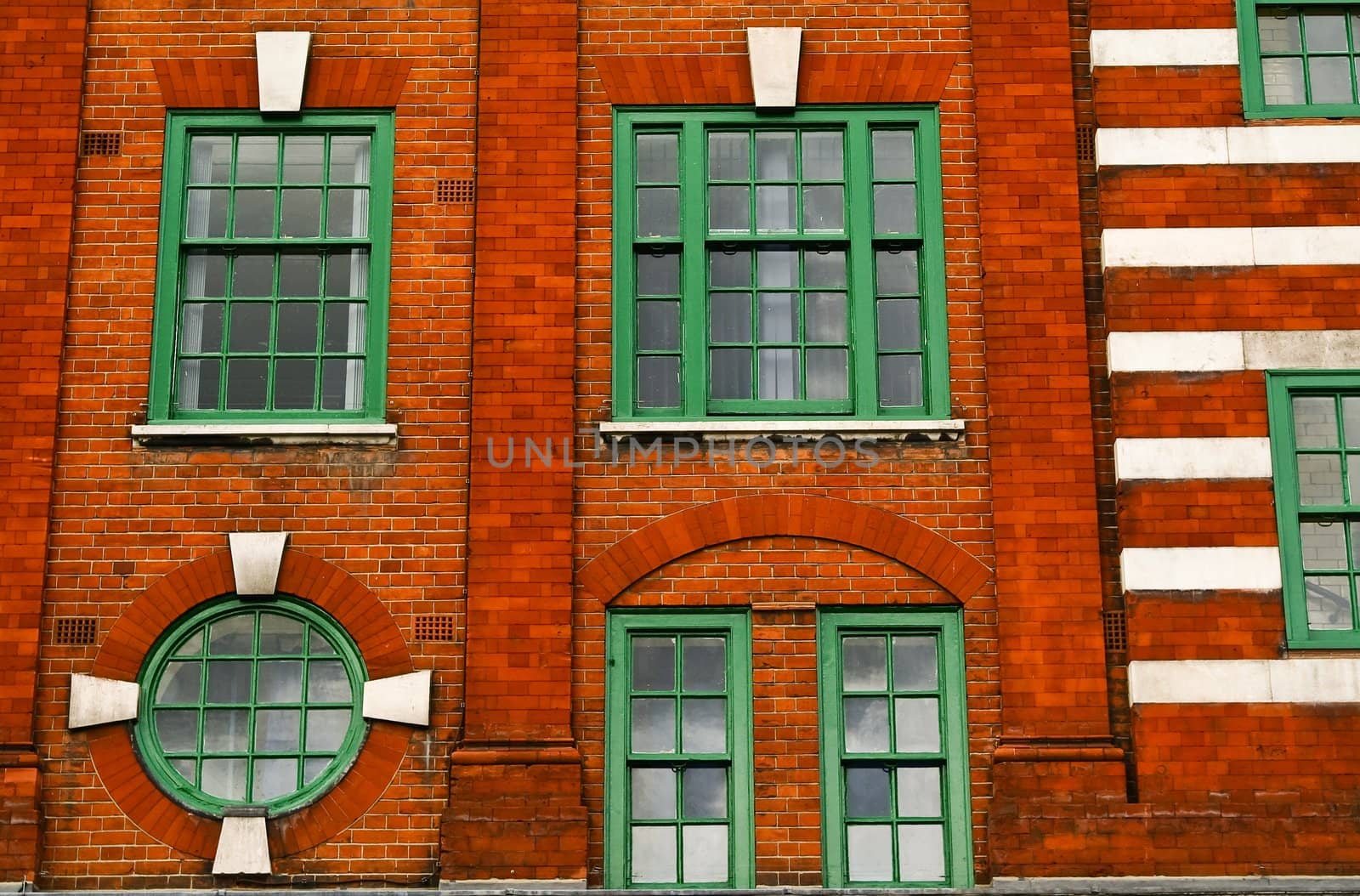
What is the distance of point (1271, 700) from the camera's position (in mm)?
11859

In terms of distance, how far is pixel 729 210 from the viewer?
12953 mm

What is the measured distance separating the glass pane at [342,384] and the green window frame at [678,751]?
2.39m

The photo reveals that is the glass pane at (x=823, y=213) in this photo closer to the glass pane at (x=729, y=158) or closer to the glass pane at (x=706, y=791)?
the glass pane at (x=729, y=158)

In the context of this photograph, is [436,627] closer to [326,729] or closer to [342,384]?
[326,729]

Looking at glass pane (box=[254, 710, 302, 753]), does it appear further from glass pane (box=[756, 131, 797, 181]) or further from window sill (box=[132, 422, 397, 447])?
glass pane (box=[756, 131, 797, 181])

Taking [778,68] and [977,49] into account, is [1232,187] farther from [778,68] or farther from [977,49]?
[778,68]

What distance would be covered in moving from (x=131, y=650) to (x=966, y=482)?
5.71 metres

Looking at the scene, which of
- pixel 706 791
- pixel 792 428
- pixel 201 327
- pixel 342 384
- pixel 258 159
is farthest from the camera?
pixel 258 159

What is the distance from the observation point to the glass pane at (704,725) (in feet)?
39.6

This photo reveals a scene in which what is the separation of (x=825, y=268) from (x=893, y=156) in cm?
96

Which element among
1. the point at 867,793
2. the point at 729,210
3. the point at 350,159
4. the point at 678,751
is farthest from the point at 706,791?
the point at 350,159

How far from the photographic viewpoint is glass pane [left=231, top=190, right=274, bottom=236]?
1295 cm

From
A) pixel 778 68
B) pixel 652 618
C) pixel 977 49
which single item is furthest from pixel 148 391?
pixel 977 49

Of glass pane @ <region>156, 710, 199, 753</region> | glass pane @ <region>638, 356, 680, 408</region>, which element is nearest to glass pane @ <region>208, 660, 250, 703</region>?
glass pane @ <region>156, 710, 199, 753</region>
